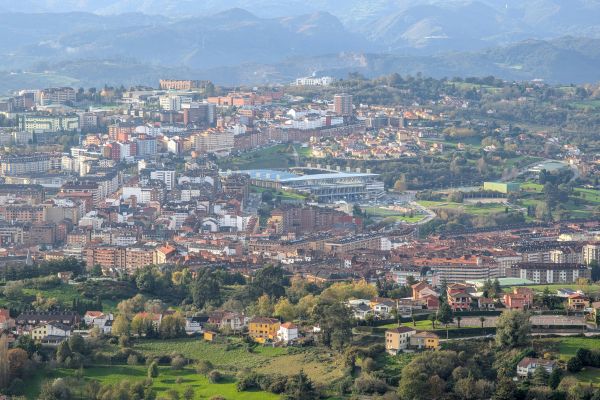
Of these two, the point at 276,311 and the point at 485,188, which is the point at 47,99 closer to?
the point at 485,188

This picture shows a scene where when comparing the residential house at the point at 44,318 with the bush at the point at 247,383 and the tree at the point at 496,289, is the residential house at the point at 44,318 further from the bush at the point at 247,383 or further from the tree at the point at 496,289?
the tree at the point at 496,289

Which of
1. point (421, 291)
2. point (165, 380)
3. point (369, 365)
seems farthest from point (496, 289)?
point (165, 380)

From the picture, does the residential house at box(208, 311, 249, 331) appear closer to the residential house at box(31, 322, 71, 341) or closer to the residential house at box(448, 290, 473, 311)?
the residential house at box(31, 322, 71, 341)

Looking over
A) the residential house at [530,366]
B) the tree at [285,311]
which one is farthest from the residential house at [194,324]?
the residential house at [530,366]

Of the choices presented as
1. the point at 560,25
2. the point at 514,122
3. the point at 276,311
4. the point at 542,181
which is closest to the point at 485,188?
the point at 542,181

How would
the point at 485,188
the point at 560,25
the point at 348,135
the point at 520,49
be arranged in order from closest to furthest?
the point at 485,188 < the point at 348,135 < the point at 520,49 < the point at 560,25

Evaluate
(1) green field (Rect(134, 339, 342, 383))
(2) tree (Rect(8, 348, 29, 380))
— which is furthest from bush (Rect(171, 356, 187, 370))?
(2) tree (Rect(8, 348, 29, 380))
